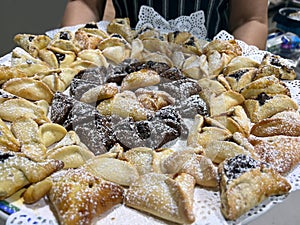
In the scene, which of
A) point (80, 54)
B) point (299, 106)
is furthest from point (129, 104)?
point (299, 106)

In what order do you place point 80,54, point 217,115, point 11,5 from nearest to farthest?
point 217,115 → point 80,54 → point 11,5

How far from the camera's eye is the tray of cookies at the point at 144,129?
0.79m

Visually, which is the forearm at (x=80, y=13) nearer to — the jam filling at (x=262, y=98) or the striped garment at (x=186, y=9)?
the striped garment at (x=186, y=9)

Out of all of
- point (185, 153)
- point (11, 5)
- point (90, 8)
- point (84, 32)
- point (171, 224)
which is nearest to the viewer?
point (171, 224)

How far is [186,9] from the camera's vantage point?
166cm

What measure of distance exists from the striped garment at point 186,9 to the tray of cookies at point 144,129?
25 centimetres

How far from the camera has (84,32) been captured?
56.9 inches

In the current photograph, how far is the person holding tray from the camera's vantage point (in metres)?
1.60

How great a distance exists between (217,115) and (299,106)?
0.26m

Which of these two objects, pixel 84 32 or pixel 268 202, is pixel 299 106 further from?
pixel 84 32

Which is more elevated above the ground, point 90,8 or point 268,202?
point 90,8

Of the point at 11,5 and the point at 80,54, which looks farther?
the point at 11,5

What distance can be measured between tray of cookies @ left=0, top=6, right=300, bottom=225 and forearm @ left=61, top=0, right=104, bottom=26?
22 centimetres

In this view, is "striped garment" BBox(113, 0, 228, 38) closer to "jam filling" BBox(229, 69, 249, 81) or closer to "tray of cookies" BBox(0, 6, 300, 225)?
"tray of cookies" BBox(0, 6, 300, 225)
